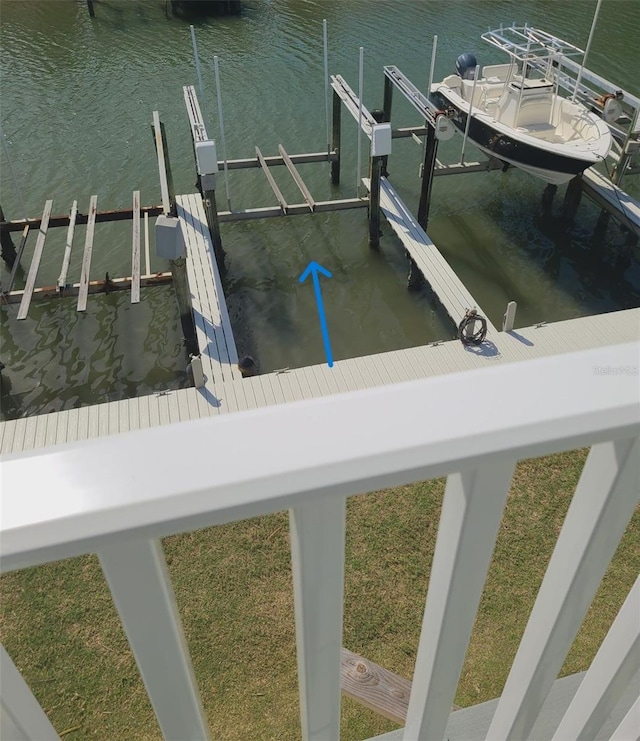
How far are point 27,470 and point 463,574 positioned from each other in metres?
0.67

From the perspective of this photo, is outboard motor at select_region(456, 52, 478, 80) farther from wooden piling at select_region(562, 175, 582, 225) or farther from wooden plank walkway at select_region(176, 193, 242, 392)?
wooden plank walkway at select_region(176, 193, 242, 392)

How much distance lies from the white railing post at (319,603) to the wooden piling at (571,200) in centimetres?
1191

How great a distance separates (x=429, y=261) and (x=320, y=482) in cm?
903

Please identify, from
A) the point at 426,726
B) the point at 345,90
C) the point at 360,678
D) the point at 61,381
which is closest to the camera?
the point at 426,726

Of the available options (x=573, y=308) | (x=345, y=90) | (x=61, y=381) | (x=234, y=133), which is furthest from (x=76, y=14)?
(x=573, y=308)

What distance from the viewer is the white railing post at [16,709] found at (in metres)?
0.79

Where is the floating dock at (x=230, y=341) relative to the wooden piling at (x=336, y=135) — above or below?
below

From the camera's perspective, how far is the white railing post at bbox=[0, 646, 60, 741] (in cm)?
79

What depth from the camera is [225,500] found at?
2.16 ft

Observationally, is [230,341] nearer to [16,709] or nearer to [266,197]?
[266,197]

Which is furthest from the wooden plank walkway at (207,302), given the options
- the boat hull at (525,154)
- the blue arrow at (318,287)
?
the boat hull at (525,154)

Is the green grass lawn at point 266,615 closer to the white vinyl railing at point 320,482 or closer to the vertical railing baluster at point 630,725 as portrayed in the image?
the vertical railing baluster at point 630,725

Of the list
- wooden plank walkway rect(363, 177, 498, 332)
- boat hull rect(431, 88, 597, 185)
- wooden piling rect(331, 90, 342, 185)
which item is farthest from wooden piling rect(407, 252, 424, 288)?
wooden piling rect(331, 90, 342, 185)

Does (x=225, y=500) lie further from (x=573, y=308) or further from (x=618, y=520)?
(x=573, y=308)
